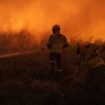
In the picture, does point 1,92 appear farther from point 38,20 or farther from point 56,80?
point 38,20

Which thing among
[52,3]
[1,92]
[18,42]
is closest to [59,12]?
[52,3]

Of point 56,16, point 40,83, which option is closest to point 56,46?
point 40,83

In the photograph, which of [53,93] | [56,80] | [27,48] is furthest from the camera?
[27,48]

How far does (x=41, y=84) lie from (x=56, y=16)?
1127 cm

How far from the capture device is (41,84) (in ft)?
46.0

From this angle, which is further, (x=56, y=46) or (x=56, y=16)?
(x=56, y=16)

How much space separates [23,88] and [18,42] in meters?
6.69

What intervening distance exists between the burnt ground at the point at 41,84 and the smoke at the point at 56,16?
16.7ft

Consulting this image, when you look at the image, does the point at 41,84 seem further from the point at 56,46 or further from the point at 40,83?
the point at 56,46

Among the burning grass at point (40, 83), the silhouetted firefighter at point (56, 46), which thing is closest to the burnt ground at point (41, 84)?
the burning grass at point (40, 83)

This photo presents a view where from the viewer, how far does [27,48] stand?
19422mm

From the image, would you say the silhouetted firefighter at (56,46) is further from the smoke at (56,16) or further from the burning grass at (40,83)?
the smoke at (56,16)

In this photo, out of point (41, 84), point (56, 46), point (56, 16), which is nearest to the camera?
point (41, 84)

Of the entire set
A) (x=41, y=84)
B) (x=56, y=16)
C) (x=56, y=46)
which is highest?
(x=56, y=16)
